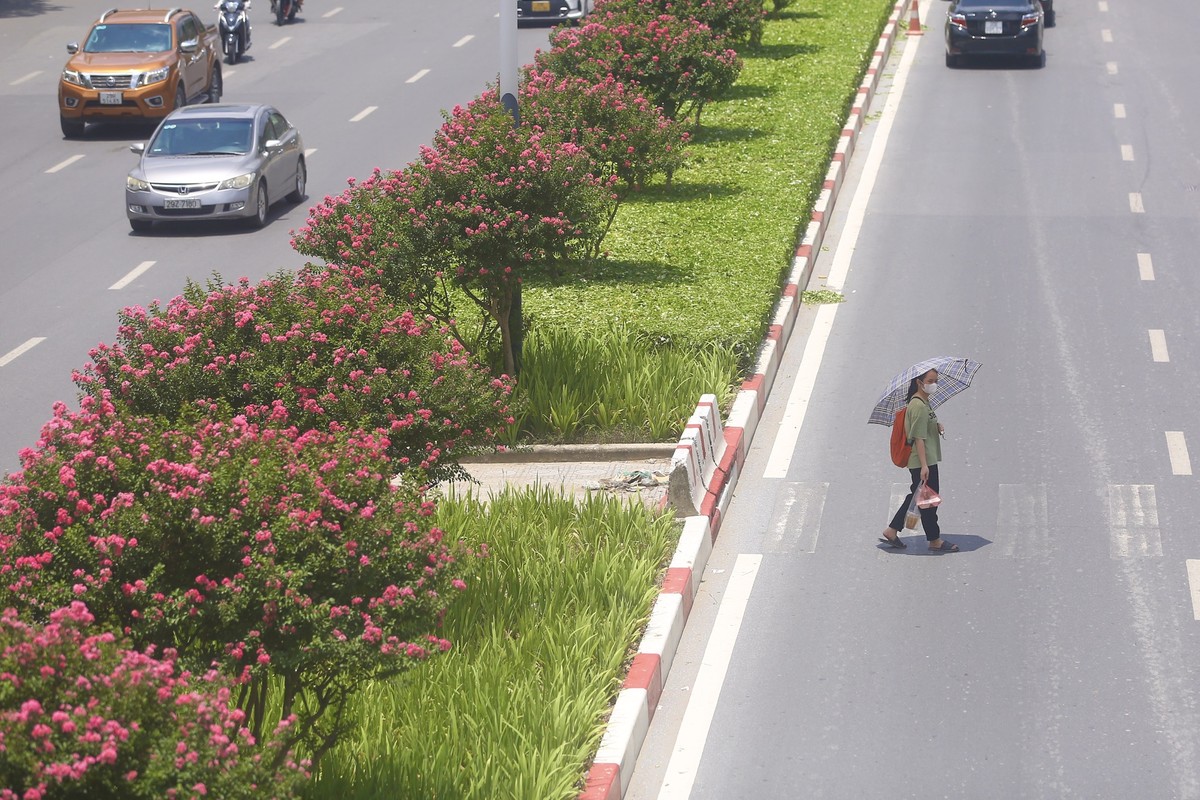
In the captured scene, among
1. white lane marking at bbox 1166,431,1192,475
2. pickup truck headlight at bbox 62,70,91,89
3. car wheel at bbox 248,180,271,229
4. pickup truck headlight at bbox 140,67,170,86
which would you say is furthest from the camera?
pickup truck headlight at bbox 140,67,170,86

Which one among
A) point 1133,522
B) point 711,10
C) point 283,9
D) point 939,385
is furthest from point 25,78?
point 1133,522

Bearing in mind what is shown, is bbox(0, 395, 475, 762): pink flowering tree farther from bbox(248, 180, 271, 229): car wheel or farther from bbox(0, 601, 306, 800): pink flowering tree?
bbox(248, 180, 271, 229): car wheel

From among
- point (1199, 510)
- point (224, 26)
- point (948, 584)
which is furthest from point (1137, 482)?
point (224, 26)

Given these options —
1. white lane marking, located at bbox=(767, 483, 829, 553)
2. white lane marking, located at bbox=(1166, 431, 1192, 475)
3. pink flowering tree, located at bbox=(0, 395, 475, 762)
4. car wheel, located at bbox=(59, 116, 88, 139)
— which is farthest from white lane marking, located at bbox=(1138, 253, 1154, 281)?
car wheel, located at bbox=(59, 116, 88, 139)

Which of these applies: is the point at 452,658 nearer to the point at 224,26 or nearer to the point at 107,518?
the point at 107,518

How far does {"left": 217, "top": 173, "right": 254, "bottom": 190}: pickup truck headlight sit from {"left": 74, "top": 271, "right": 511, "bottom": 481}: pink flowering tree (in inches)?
497

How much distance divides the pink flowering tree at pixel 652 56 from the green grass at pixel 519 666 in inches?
475

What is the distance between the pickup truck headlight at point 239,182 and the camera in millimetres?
22359

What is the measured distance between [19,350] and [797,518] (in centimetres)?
912

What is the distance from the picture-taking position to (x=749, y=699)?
9.57 meters

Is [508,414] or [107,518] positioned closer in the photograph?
[107,518]

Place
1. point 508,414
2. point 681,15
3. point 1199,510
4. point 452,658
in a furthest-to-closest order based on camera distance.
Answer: point 681,15 < point 1199,510 < point 508,414 < point 452,658

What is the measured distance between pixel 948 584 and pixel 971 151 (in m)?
15.2

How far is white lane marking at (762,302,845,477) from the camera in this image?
13.6 metres
